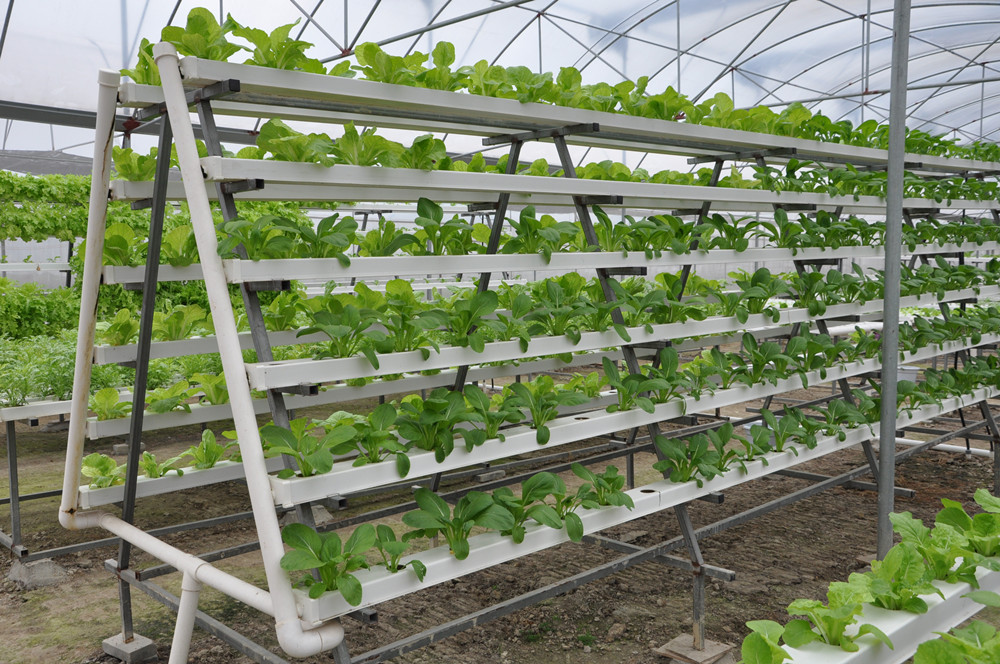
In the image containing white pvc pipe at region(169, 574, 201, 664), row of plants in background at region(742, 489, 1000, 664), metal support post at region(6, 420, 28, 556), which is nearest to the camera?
row of plants in background at region(742, 489, 1000, 664)

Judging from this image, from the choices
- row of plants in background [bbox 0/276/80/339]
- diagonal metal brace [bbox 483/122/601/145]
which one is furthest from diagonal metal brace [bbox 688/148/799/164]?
row of plants in background [bbox 0/276/80/339]

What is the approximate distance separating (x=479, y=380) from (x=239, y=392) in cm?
169

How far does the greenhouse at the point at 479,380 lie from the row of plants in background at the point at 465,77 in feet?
0.04

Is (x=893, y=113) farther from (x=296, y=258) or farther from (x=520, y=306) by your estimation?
(x=296, y=258)

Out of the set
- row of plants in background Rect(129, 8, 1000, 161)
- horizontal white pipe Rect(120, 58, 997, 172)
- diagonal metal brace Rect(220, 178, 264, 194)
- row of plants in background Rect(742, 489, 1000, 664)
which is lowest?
row of plants in background Rect(742, 489, 1000, 664)

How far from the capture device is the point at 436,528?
6.64ft

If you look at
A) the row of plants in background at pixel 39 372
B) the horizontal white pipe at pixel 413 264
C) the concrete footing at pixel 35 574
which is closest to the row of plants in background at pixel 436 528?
the horizontal white pipe at pixel 413 264

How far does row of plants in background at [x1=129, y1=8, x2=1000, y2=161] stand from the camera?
6.19ft

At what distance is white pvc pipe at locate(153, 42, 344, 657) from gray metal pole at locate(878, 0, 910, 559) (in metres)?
1.68

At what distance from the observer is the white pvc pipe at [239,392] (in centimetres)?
171

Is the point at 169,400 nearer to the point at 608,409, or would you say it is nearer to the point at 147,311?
the point at 147,311

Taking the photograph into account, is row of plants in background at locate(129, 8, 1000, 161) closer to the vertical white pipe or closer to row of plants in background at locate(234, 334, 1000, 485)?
the vertical white pipe

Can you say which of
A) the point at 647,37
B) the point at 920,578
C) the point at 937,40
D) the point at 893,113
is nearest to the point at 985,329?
the point at 893,113

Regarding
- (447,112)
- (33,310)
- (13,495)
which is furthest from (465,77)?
(33,310)
